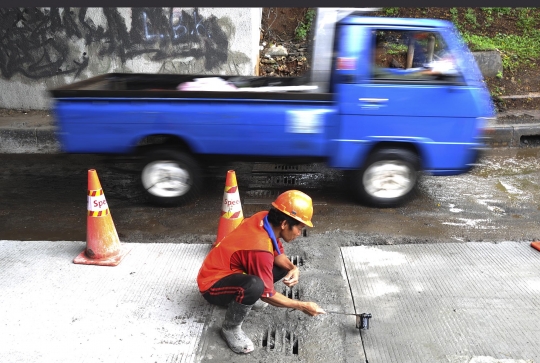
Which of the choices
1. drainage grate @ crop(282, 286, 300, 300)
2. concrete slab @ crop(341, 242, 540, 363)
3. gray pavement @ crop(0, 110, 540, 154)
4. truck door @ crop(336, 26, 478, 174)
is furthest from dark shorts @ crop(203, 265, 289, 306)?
gray pavement @ crop(0, 110, 540, 154)

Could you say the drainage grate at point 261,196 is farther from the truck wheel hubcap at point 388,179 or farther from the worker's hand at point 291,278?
the worker's hand at point 291,278

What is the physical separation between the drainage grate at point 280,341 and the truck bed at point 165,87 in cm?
266

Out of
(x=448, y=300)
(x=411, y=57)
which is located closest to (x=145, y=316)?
(x=448, y=300)

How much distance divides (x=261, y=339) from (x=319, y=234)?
1822mm

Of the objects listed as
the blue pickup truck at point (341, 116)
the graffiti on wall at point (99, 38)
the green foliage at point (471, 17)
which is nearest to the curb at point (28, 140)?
the graffiti on wall at point (99, 38)

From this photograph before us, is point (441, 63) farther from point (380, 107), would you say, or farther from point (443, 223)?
point (443, 223)

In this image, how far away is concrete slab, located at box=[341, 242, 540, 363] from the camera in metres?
3.24

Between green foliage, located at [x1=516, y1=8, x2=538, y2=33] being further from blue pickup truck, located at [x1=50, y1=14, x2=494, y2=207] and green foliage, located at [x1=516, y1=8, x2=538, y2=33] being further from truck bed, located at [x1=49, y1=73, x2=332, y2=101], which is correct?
truck bed, located at [x1=49, y1=73, x2=332, y2=101]

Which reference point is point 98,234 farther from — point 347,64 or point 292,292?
point 347,64

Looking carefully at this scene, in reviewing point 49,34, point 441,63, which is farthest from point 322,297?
point 49,34

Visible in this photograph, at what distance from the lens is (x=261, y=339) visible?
11.0 ft

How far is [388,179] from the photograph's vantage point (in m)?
5.66

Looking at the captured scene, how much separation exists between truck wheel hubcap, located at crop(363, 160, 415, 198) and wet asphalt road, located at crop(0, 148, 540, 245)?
0.22 metres

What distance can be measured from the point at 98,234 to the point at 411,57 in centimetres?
398
